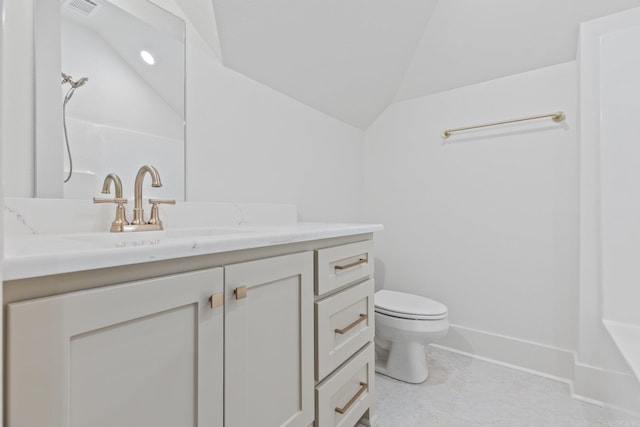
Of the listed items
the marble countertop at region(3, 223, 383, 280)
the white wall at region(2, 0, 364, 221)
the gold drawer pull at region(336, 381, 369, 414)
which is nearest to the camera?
the marble countertop at region(3, 223, 383, 280)

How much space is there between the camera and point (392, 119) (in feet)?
7.92

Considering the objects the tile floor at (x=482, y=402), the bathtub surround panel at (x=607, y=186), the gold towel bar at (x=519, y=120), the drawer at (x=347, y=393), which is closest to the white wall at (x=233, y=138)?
the gold towel bar at (x=519, y=120)

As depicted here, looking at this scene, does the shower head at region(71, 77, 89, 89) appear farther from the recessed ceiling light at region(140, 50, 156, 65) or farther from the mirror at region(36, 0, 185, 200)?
the recessed ceiling light at region(140, 50, 156, 65)

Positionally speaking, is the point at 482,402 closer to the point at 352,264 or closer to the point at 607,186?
the point at 352,264

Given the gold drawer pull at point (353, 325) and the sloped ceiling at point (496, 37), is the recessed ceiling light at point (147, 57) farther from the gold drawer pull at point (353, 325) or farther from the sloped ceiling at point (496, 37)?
the sloped ceiling at point (496, 37)

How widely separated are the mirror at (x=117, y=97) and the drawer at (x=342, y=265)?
26.4 inches

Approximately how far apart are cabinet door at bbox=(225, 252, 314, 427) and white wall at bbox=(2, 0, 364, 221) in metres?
0.65

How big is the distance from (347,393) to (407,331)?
0.58 m

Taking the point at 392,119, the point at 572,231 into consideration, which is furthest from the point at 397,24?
the point at 572,231

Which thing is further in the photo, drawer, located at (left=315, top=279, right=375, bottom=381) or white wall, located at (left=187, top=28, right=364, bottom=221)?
white wall, located at (left=187, top=28, right=364, bottom=221)

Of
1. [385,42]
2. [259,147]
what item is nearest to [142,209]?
[259,147]

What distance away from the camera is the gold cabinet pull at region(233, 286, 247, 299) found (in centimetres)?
78

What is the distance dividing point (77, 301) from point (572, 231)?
2191 mm

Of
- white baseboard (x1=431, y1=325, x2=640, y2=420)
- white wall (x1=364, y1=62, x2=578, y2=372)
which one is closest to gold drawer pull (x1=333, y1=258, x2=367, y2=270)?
white baseboard (x1=431, y1=325, x2=640, y2=420)
